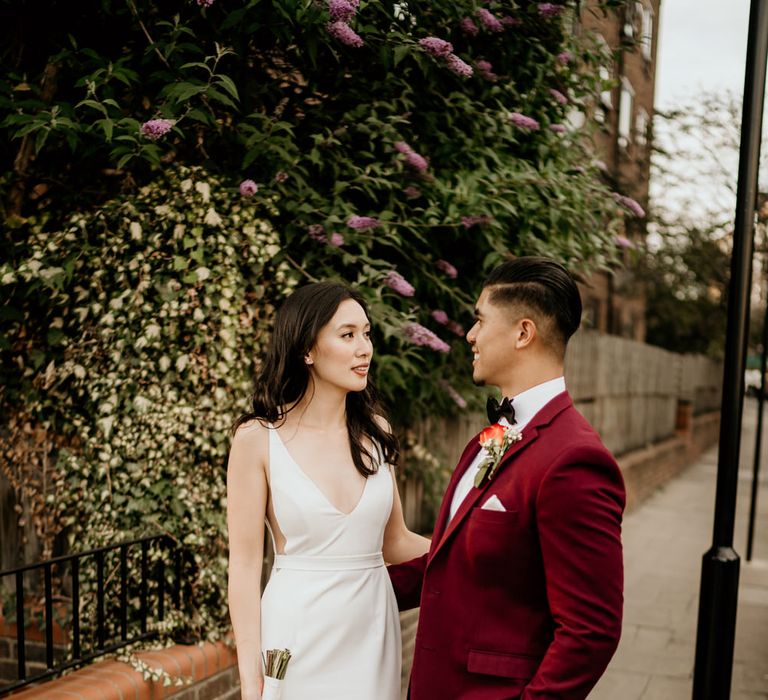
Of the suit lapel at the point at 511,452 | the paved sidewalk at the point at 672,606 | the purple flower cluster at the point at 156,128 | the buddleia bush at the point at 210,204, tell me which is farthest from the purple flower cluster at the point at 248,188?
the paved sidewalk at the point at 672,606

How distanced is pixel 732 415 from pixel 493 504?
220cm

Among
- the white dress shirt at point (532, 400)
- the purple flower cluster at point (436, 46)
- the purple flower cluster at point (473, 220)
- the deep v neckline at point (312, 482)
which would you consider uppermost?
the purple flower cluster at point (436, 46)

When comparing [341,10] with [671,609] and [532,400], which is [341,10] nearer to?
[532,400]

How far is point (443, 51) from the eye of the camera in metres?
4.24

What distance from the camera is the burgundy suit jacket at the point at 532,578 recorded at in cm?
198

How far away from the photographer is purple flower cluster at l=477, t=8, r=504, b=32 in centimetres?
453

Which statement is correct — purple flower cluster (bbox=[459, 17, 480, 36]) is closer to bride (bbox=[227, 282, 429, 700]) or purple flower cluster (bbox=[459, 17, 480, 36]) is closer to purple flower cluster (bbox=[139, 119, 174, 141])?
purple flower cluster (bbox=[139, 119, 174, 141])

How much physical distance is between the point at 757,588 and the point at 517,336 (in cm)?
802

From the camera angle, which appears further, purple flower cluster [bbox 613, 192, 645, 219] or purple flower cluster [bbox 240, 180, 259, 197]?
purple flower cluster [bbox 613, 192, 645, 219]

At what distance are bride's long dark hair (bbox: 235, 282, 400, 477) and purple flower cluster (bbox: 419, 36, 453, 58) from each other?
5.71 ft

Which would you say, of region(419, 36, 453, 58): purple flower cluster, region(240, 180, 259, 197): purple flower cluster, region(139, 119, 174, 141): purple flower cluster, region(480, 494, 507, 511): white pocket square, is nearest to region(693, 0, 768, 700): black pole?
region(419, 36, 453, 58): purple flower cluster

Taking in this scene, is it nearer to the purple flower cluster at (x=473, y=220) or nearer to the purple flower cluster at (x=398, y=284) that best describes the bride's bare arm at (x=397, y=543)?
the purple flower cluster at (x=398, y=284)

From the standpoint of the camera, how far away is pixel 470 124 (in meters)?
5.08

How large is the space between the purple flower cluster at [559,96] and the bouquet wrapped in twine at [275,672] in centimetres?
388
